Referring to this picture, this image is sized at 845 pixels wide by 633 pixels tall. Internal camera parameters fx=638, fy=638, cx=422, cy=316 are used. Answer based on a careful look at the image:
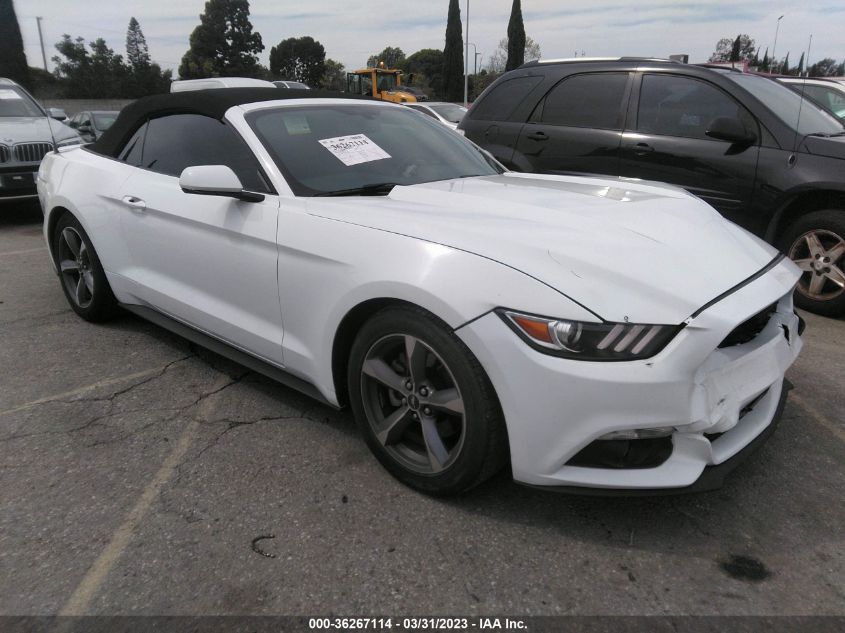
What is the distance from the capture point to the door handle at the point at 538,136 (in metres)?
5.64

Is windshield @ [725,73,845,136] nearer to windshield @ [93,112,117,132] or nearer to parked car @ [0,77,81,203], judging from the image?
parked car @ [0,77,81,203]

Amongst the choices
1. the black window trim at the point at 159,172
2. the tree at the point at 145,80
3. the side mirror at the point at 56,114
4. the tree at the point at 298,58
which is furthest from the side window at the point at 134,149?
the tree at the point at 298,58

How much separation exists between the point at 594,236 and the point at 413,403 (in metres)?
0.89

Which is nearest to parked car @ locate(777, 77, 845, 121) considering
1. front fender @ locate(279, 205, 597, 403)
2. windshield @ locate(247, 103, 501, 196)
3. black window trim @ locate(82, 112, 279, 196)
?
windshield @ locate(247, 103, 501, 196)

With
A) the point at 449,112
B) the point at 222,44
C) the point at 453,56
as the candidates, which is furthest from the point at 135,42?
the point at 449,112

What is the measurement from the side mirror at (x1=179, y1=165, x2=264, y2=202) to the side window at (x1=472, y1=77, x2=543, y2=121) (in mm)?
3804

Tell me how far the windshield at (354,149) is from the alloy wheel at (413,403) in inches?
35.1

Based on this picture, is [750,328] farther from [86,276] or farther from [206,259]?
[86,276]

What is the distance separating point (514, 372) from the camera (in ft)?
6.59

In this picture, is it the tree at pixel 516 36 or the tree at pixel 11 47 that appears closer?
the tree at pixel 11 47

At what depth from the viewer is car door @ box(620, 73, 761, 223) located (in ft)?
15.4

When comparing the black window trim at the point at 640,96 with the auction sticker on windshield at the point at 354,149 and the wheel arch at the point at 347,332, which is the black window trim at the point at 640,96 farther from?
the wheel arch at the point at 347,332

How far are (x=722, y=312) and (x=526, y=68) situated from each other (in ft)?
15.3

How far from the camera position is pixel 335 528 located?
89.1 inches
